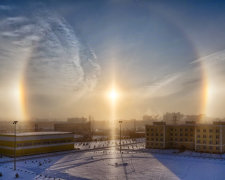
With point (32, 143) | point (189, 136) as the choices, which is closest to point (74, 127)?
point (32, 143)

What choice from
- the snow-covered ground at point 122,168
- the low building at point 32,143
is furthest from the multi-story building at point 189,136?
the low building at point 32,143

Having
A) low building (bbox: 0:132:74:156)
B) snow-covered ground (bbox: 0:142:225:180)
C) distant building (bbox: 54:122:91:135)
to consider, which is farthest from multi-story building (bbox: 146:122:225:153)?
distant building (bbox: 54:122:91:135)

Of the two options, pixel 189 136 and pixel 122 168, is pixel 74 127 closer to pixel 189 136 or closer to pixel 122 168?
pixel 189 136

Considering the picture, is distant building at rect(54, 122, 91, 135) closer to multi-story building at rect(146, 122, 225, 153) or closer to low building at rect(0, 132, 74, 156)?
multi-story building at rect(146, 122, 225, 153)

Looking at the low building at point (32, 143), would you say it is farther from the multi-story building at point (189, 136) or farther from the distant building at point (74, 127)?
the distant building at point (74, 127)

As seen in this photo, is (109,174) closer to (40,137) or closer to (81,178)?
(81,178)

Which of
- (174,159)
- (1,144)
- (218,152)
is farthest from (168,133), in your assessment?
(1,144)
